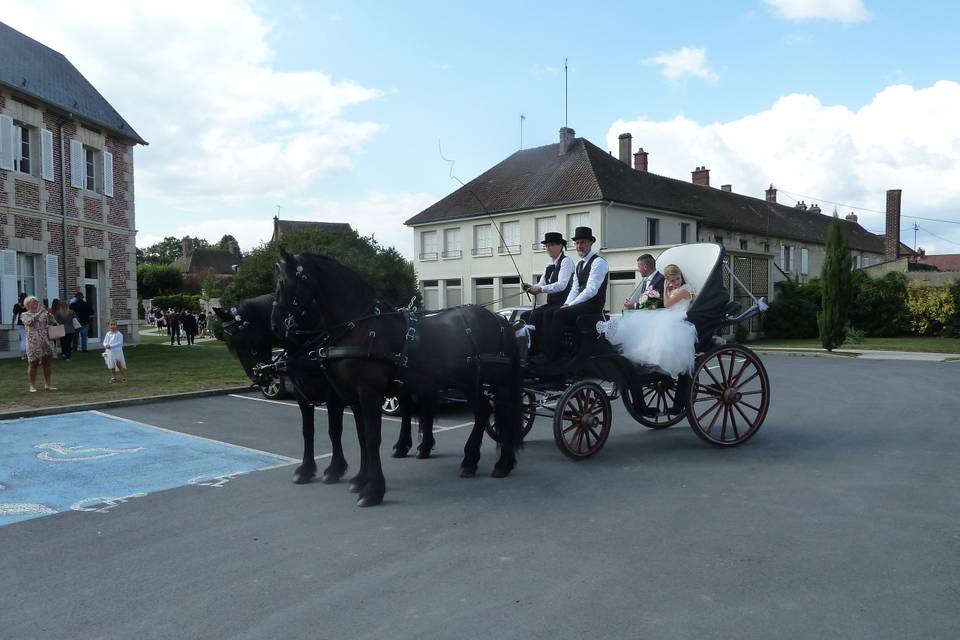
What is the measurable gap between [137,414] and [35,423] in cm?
131

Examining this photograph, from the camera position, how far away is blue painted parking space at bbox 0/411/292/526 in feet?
19.6

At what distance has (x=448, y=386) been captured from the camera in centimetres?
628

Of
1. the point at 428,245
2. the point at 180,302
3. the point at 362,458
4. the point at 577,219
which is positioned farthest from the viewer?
the point at 180,302

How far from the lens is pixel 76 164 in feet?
69.7

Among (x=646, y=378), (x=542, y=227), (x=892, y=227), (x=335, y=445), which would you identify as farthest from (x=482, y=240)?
(x=892, y=227)

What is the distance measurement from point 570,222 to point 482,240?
547 centimetres

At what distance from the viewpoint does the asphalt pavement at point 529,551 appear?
352cm

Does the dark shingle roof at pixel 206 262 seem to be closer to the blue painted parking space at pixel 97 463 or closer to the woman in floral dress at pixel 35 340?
the woman in floral dress at pixel 35 340

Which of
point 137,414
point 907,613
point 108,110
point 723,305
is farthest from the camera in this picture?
point 108,110

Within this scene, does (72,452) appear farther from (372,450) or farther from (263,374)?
(372,450)

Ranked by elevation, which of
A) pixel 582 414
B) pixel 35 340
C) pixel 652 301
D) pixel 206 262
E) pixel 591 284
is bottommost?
pixel 582 414

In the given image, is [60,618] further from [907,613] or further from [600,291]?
[600,291]

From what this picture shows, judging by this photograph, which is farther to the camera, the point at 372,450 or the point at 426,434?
the point at 426,434

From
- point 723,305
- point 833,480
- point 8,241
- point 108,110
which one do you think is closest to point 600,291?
point 723,305
